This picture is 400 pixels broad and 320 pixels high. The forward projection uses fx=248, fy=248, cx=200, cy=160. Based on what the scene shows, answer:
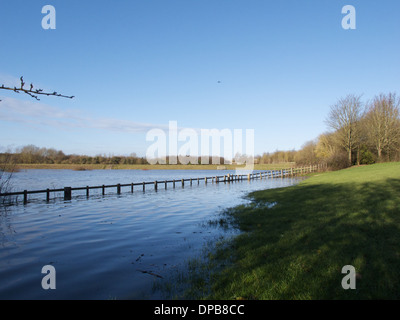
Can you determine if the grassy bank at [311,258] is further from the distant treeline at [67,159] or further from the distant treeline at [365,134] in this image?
the distant treeline at [67,159]

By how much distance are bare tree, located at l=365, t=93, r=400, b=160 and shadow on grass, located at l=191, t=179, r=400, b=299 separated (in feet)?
172

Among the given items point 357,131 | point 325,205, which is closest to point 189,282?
point 325,205

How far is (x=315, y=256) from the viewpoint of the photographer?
238 inches

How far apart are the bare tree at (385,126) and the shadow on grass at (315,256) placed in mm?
52565

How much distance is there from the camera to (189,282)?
555 cm

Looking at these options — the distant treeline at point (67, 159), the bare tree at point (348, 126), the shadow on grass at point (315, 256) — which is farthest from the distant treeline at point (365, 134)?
the distant treeline at point (67, 159)

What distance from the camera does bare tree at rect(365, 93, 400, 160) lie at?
5253cm

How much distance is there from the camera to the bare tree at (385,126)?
52531 millimetres

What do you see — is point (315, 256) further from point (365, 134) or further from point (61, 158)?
point (61, 158)
